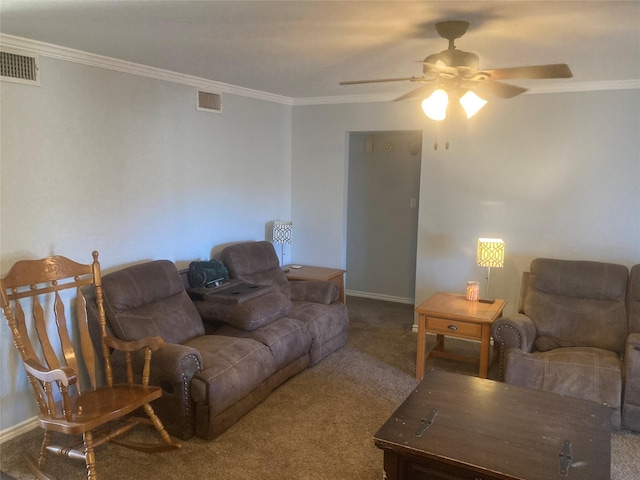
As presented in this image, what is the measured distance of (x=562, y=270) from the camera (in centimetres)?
389

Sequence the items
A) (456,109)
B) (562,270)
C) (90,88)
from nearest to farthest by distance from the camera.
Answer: (90,88)
(562,270)
(456,109)

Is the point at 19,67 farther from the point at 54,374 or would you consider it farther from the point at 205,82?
the point at 54,374

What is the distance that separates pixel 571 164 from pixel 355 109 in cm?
208

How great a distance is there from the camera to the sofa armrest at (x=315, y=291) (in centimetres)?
448

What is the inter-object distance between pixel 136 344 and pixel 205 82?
241 centimetres

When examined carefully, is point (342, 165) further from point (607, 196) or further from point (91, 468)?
point (91, 468)

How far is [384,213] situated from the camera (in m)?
6.09

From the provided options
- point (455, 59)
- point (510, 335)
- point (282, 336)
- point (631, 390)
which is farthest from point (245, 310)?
point (631, 390)

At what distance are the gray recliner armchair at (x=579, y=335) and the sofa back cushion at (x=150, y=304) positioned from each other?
2.21 m

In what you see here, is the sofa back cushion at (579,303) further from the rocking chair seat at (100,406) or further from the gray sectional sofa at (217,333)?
the rocking chair seat at (100,406)

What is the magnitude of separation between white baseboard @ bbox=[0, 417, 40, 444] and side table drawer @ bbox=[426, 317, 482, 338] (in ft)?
9.03

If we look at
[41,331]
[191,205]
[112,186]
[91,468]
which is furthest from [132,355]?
[191,205]

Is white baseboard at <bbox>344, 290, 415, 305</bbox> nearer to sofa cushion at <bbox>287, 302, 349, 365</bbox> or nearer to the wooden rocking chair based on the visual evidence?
sofa cushion at <bbox>287, 302, 349, 365</bbox>

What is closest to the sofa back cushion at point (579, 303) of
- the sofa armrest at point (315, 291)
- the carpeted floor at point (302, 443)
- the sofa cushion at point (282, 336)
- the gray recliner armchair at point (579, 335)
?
the gray recliner armchair at point (579, 335)
